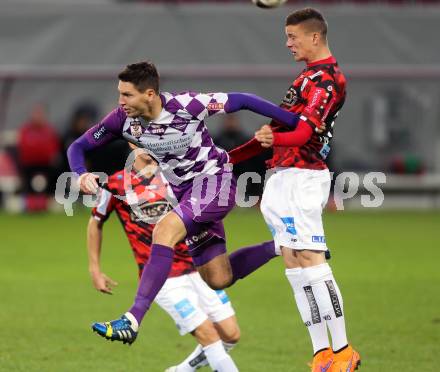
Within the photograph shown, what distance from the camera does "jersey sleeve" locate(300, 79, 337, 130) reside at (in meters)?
7.38

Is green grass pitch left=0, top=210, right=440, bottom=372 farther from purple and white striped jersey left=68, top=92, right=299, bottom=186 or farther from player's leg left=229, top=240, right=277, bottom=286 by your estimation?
purple and white striped jersey left=68, top=92, right=299, bottom=186

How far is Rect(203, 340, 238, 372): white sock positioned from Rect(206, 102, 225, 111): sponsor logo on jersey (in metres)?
1.68

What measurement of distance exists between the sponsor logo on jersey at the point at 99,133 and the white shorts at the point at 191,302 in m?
1.19

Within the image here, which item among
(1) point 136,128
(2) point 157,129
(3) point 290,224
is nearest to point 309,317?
(3) point 290,224

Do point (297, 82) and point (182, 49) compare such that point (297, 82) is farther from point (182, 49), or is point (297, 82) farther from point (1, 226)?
point (182, 49)

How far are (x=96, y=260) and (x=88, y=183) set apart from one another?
1.10 meters

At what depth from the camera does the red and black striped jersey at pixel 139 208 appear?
8070 millimetres

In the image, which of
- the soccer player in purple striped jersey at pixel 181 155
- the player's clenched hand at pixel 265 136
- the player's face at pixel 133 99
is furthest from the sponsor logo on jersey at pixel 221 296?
the player's face at pixel 133 99

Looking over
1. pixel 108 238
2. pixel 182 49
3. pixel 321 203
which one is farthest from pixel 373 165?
pixel 321 203

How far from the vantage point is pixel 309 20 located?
25.2ft

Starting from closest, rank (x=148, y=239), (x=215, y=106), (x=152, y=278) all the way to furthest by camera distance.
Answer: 1. (x=152, y=278)
2. (x=215, y=106)
3. (x=148, y=239)

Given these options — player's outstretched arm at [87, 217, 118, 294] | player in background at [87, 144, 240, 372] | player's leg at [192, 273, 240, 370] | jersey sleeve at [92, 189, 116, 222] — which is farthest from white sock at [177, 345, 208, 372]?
jersey sleeve at [92, 189, 116, 222]

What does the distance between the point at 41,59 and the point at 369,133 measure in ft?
22.5

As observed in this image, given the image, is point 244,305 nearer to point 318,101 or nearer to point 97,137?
point 97,137
